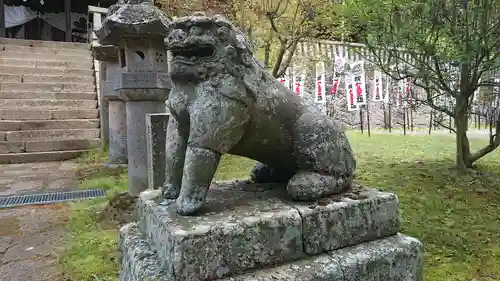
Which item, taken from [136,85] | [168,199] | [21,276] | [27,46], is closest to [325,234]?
[168,199]

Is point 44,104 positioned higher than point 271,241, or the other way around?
point 44,104

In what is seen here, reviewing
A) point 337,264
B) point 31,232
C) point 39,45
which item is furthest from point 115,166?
point 39,45

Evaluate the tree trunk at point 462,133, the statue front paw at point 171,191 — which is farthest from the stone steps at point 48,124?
the statue front paw at point 171,191

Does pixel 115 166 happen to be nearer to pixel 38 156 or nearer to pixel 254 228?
pixel 38 156

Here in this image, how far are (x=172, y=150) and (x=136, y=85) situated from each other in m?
2.70

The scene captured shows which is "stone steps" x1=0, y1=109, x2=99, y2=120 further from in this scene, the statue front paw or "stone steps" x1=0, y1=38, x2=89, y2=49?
the statue front paw

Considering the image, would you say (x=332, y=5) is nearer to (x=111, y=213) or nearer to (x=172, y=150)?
(x=111, y=213)

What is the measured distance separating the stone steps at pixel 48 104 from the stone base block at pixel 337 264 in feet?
27.5

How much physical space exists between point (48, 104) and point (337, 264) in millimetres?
9217

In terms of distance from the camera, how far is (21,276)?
2.58 metres

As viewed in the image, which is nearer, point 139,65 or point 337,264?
point 337,264

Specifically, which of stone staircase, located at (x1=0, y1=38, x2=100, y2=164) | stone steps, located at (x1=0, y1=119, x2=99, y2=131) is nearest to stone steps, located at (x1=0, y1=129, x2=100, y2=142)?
stone staircase, located at (x1=0, y1=38, x2=100, y2=164)

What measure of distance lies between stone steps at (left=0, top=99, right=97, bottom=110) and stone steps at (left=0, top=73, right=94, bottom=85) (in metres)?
0.94

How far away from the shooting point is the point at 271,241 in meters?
1.43
